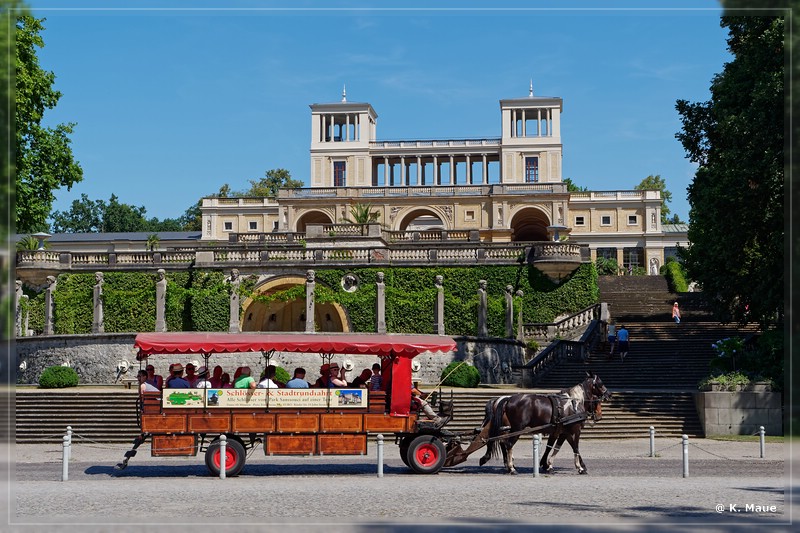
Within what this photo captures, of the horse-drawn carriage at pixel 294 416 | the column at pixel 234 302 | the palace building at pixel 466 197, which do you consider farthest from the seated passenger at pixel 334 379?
the palace building at pixel 466 197

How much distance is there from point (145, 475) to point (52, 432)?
407 inches

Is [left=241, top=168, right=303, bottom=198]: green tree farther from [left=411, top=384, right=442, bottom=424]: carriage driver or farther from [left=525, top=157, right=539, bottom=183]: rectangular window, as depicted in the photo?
[left=411, top=384, right=442, bottom=424]: carriage driver

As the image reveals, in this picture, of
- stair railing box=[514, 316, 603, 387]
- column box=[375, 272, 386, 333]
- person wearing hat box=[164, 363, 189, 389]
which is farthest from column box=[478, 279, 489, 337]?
person wearing hat box=[164, 363, 189, 389]

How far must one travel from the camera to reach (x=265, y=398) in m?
18.9

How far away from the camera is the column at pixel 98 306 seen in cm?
4394

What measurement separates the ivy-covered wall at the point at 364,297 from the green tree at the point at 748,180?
11708mm

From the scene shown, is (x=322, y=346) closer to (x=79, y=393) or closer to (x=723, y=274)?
(x=79, y=393)

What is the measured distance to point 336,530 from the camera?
11.4 m

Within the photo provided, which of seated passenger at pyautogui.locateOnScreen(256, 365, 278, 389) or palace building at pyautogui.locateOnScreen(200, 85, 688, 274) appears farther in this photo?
palace building at pyautogui.locateOnScreen(200, 85, 688, 274)

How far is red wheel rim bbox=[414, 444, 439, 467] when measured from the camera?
1883 centimetres

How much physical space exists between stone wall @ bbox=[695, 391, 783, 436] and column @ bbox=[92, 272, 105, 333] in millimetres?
27676

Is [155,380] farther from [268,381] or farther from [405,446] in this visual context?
[405,446]

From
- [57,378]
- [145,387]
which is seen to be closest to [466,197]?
[57,378]

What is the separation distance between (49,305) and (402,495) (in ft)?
111
